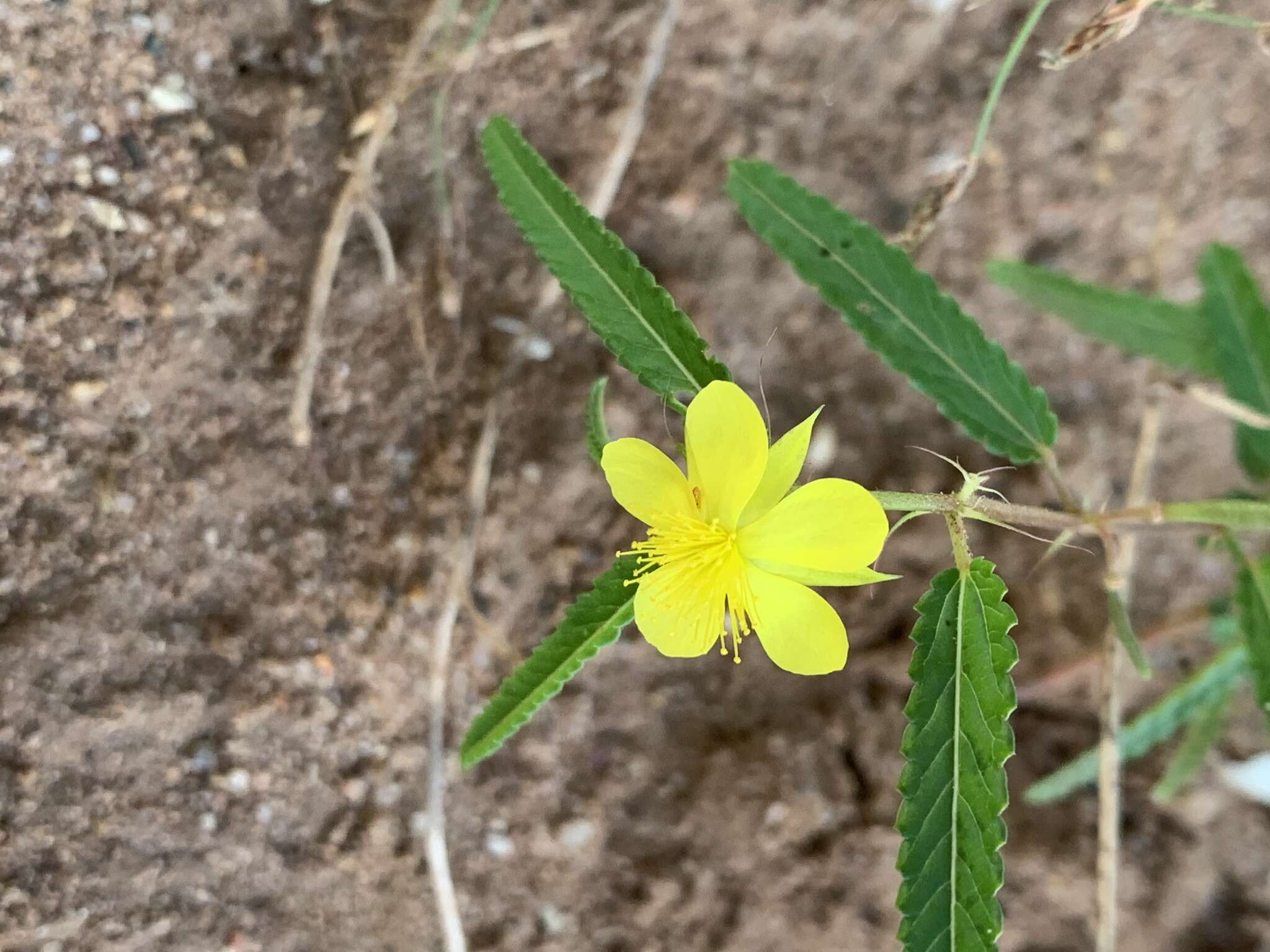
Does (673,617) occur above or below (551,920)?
above

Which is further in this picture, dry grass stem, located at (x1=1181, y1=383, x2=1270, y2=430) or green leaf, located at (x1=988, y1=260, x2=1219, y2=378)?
green leaf, located at (x1=988, y1=260, x2=1219, y2=378)

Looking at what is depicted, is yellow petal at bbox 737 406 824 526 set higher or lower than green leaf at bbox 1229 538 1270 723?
higher

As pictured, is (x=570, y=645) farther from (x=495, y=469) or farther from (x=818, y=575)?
(x=495, y=469)

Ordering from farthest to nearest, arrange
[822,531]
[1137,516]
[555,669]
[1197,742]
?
[1197,742] → [1137,516] → [555,669] → [822,531]

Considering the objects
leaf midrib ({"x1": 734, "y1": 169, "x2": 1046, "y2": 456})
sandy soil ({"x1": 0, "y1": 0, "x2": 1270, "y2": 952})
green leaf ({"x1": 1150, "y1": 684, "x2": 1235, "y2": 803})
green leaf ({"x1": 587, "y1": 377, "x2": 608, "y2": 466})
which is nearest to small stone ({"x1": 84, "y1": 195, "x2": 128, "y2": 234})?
sandy soil ({"x1": 0, "y1": 0, "x2": 1270, "y2": 952})

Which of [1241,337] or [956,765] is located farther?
[1241,337]

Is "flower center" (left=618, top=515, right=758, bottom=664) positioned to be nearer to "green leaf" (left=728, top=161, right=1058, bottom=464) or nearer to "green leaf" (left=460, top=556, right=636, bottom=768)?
"green leaf" (left=460, top=556, right=636, bottom=768)

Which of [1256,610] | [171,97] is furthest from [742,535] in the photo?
[171,97]
